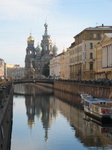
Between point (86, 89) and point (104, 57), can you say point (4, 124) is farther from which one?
point (104, 57)

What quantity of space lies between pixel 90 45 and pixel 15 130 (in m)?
57.6

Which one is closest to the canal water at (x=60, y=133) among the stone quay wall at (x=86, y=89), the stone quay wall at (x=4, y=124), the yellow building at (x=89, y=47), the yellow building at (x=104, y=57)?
the stone quay wall at (x=4, y=124)

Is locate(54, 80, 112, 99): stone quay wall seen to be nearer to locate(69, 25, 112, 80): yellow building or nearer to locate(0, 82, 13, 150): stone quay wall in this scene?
locate(69, 25, 112, 80): yellow building

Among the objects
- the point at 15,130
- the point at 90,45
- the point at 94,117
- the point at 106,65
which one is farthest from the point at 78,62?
the point at 15,130

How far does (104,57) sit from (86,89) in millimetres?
13859

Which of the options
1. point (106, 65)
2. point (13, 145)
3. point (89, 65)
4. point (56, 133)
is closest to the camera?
point (13, 145)

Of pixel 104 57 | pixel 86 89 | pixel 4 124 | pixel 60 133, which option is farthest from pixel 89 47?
pixel 4 124

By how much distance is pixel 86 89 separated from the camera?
60.0 meters

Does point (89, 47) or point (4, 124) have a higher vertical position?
point (89, 47)

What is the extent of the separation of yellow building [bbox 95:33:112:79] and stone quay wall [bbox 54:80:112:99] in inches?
249

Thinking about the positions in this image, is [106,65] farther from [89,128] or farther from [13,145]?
[13,145]

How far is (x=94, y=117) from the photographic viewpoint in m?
36.8

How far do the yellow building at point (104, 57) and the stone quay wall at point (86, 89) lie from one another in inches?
249

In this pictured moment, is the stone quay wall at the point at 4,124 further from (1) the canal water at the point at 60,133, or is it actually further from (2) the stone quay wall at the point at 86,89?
(2) the stone quay wall at the point at 86,89
